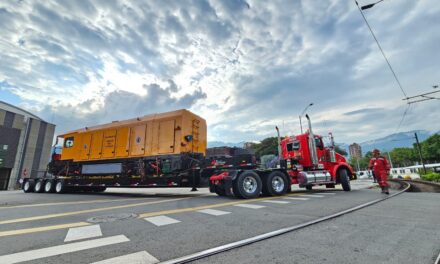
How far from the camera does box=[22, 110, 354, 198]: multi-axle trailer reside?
10.4 m

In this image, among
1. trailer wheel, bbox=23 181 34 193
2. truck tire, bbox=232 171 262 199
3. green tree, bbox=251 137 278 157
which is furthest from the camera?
green tree, bbox=251 137 278 157

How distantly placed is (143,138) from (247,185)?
19.6ft

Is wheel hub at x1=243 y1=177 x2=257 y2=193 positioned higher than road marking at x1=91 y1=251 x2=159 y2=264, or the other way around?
wheel hub at x1=243 y1=177 x2=257 y2=193

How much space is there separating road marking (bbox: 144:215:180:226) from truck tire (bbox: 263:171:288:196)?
18.1ft

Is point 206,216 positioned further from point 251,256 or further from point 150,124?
point 150,124

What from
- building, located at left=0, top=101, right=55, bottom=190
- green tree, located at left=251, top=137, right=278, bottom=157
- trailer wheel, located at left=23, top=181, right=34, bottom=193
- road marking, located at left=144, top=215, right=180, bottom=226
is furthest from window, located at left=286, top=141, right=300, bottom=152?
green tree, located at left=251, top=137, right=278, bottom=157

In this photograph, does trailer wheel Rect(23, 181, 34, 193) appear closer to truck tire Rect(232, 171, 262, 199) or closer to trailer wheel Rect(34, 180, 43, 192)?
trailer wheel Rect(34, 180, 43, 192)

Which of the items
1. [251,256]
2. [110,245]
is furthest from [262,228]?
[110,245]

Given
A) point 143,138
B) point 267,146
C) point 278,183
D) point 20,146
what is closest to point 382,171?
point 278,183

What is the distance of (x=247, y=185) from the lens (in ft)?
32.3

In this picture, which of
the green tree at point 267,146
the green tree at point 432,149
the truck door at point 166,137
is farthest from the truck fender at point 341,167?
the green tree at point 432,149

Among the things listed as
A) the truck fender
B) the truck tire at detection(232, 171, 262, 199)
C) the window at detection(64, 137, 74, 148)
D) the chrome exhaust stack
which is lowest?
the truck tire at detection(232, 171, 262, 199)

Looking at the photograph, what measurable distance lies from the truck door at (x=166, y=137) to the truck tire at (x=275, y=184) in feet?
15.1

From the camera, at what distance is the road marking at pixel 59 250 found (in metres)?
3.26
